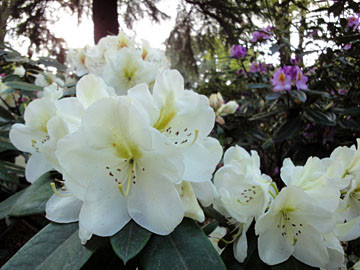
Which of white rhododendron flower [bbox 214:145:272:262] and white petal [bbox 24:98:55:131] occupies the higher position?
white petal [bbox 24:98:55:131]

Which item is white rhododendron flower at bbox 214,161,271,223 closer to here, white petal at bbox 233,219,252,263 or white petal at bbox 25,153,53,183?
white petal at bbox 233,219,252,263

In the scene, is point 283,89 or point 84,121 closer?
point 84,121

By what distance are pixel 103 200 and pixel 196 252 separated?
149 mm

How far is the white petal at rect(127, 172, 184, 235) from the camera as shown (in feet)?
1.29

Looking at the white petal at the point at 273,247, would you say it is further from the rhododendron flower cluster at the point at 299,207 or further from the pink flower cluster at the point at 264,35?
the pink flower cluster at the point at 264,35

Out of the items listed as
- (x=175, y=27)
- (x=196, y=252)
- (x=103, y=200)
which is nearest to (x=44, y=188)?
(x=103, y=200)

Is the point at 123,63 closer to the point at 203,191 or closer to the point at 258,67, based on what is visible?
the point at 203,191

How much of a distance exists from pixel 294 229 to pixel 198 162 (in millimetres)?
207

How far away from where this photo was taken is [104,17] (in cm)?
317

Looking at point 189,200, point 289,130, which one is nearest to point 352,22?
point 289,130

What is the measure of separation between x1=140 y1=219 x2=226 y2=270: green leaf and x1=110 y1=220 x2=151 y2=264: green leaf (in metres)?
0.03

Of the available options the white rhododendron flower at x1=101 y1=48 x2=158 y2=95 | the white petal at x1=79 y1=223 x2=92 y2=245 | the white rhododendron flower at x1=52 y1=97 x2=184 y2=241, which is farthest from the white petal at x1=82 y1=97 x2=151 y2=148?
the white rhododendron flower at x1=101 y1=48 x2=158 y2=95

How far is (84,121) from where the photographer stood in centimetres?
36

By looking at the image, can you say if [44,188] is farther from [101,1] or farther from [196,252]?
[101,1]
